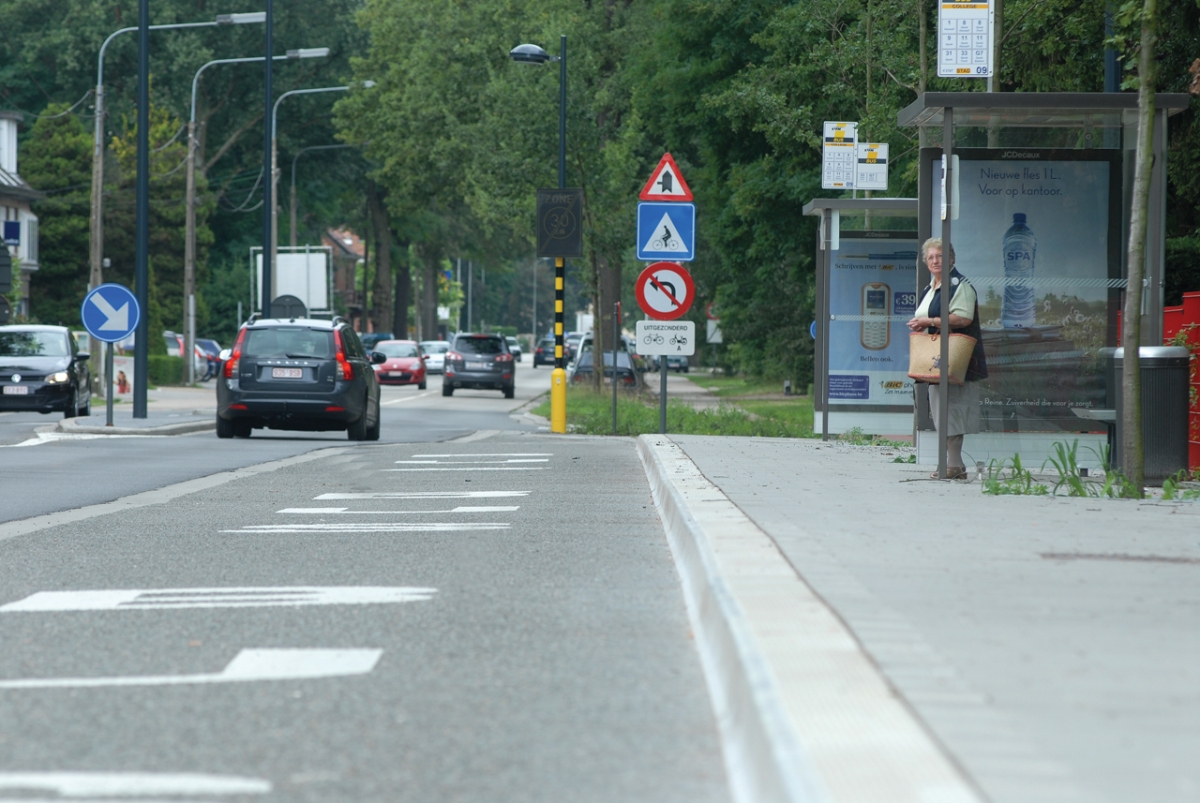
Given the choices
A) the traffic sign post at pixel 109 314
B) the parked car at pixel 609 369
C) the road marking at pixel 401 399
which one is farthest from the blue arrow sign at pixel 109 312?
the parked car at pixel 609 369

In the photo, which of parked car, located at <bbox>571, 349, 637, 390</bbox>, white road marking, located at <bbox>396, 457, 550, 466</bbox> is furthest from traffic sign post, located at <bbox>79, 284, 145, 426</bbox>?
parked car, located at <bbox>571, 349, 637, 390</bbox>

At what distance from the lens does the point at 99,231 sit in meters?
40.8

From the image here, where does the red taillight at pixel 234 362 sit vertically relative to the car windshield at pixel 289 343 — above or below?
below

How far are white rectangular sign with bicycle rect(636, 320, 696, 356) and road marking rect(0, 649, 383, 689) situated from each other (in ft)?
43.2

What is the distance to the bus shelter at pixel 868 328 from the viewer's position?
21.0 m

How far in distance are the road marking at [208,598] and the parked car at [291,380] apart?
568 inches

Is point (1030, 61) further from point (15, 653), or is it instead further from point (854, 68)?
point (15, 653)

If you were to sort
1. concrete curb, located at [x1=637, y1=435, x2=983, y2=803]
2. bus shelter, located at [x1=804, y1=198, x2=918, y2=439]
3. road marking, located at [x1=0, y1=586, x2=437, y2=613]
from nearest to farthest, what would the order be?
concrete curb, located at [x1=637, y1=435, x2=983, y2=803] < road marking, located at [x1=0, y1=586, x2=437, y2=613] < bus shelter, located at [x1=804, y1=198, x2=918, y2=439]

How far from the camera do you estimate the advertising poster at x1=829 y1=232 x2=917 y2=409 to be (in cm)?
2102

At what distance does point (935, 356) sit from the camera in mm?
12727

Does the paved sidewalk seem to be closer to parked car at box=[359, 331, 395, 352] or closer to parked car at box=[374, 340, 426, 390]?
parked car at box=[374, 340, 426, 390]

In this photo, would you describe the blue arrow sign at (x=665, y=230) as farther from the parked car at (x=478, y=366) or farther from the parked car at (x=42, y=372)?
the parked car at (x=478, y=366)

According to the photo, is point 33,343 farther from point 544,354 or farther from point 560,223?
point 544,354

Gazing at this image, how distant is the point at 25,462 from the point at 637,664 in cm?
1263
